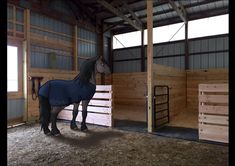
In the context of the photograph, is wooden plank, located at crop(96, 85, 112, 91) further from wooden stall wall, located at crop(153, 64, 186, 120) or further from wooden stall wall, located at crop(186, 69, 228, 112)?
wooden stall wall, located at crop(186, 69, 228, 112)

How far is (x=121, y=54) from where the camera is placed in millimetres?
9719

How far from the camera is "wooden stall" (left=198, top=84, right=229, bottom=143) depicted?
134 inches

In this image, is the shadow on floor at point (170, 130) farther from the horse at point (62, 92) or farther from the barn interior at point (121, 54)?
the horse at point (62, 92)

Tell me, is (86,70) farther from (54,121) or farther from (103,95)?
(54,121)

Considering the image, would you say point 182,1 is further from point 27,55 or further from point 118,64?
point 27,55

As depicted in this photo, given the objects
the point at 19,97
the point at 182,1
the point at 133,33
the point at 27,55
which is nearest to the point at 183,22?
the point at 182,1

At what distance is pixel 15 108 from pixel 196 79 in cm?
604

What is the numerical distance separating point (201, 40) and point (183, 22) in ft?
3.53

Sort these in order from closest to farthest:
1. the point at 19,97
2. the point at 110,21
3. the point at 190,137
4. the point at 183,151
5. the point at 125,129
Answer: the point at 183,151 → the point at 190,137 → the point at 125,129 → the point at 19,97 → the point at 110,21

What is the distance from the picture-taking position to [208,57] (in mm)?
7562

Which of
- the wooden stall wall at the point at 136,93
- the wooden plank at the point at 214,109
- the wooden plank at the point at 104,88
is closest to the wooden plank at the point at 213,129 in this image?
the wooden plank at the point at 214,109

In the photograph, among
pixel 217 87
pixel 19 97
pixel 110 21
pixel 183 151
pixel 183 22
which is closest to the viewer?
pixel 183 151

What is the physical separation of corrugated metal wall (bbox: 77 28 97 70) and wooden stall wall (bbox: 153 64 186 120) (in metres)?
3.92

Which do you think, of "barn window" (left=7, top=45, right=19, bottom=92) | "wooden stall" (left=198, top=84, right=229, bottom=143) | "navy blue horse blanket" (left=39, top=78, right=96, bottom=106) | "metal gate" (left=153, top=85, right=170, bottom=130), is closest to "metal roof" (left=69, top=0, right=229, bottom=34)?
"barn window" (left=7, top=45, right=19, bottom=92)
